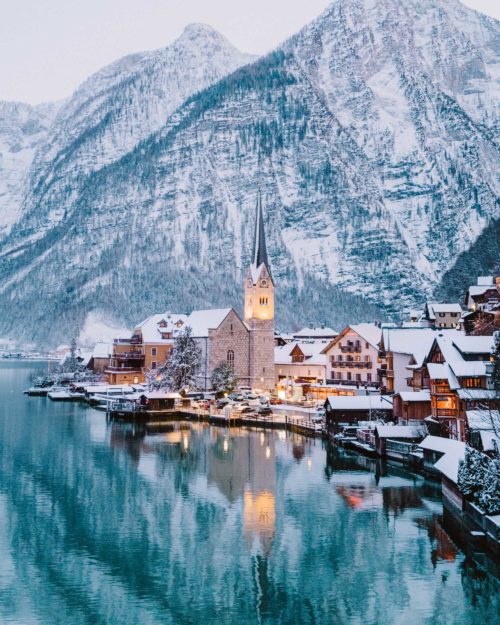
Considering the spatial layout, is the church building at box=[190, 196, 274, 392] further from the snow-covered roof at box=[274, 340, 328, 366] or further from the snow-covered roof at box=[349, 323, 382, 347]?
the snow-covered roof at box=[349, 323, 382, 347]

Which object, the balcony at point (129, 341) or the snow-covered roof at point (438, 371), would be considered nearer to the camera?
the snow-covered roof at point (438, 371)

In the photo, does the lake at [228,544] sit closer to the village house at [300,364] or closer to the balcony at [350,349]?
the balcony at [350,349]

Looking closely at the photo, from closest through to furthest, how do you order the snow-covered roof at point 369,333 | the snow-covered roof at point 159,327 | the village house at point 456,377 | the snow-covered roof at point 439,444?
the snow-covered roof at point 439,444 < the village house at point 456,377 < the snow-covered roof at point 369,333 < the snow-covered roof at point 159,327

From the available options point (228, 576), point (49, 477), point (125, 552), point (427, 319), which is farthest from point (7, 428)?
point (427, 319)

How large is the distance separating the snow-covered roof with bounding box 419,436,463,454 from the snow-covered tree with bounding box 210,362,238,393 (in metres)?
42.6

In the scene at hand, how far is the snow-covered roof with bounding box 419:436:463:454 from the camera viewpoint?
42550mm

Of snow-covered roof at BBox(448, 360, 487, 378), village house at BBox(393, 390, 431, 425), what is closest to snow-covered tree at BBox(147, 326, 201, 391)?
village house at BBox(393, 390, 431, 425)

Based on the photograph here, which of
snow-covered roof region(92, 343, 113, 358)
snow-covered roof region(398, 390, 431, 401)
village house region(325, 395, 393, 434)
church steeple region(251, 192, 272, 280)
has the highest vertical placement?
church steeple region(251, 192, 272, 280)

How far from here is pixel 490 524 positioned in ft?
101

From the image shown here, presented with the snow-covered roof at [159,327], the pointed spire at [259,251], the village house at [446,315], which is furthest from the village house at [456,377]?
the snow-covered roof at [159,327]

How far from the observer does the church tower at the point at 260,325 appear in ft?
307

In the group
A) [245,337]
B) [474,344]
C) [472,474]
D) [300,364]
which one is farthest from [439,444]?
[245,337]

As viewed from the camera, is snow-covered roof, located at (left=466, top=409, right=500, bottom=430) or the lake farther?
snow-covered roof, located at (left=466, top=409, right=500, bottom=430)

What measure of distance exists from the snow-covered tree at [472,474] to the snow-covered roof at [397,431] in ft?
58.6
